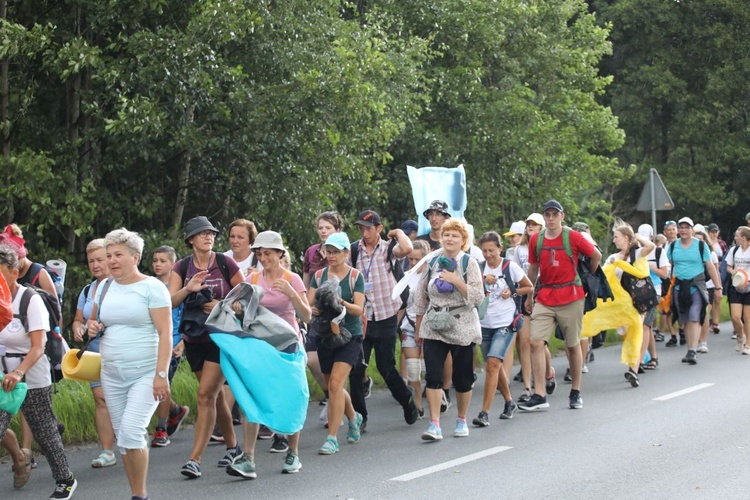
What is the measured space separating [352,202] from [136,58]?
18.4 feet

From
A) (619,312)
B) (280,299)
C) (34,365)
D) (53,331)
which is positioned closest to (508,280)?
(619,312)

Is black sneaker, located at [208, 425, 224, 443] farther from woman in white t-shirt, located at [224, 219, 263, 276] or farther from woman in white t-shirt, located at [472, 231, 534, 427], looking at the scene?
woman in white t-shirt, located at [472, 231, 534, 427]

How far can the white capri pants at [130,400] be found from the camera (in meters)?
6.71

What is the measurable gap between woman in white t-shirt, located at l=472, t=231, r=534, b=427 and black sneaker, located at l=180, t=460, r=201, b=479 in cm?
326

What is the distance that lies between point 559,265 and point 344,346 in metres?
2.87

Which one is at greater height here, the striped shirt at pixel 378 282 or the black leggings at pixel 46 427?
the striped shirt at pixel 378 282

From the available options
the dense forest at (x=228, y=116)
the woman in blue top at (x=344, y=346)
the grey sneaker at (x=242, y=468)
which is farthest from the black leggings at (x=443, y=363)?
the dense forest at (x=228, y=116)

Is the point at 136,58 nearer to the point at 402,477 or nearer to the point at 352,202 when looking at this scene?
the point at 352,202

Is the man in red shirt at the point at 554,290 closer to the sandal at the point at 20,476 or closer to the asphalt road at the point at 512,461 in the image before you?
the asphalt road at the point at 512,461

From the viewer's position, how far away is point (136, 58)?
14.7m

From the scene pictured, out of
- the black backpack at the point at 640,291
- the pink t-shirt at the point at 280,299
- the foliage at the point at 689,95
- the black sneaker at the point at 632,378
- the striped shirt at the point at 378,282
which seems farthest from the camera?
the foliage at the point at 689,95

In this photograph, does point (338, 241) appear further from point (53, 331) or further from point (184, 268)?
point (53, 331)

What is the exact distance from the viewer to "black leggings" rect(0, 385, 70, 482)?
24.6 ft

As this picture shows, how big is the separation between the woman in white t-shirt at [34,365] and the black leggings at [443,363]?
3059 millimetres
